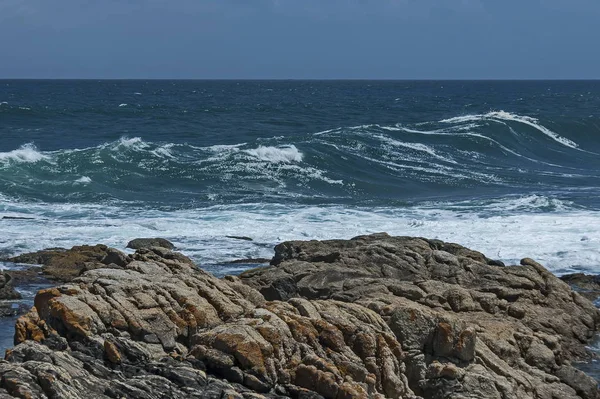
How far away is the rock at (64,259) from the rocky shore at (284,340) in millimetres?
4114

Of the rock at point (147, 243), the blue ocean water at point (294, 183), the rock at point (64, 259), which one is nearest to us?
the rock at point (64, 259)

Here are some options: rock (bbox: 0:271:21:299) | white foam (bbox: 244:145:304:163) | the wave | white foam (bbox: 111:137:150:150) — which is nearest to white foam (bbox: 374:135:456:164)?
the wave

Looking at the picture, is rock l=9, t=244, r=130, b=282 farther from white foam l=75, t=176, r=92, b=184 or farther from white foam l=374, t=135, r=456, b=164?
white foam l=374, t=135, r=456, b=164

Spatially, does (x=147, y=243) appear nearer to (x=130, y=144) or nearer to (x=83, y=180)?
(x=83, y=180)

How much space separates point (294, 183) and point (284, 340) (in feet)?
91.3

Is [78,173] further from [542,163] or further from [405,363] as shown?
[405,363]

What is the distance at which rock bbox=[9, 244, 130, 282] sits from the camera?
20594mm

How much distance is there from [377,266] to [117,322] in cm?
706

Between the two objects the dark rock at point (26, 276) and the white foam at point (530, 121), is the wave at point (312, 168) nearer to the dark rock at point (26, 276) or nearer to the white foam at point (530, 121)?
the white foam at point (530, 121)

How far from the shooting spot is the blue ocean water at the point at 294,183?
26.4m

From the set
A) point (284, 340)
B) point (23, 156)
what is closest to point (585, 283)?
point (284, 340)

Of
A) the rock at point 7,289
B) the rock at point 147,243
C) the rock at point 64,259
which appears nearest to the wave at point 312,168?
the rock at point 147,243

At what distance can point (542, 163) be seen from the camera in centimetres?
4772

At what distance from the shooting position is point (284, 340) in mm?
11398
